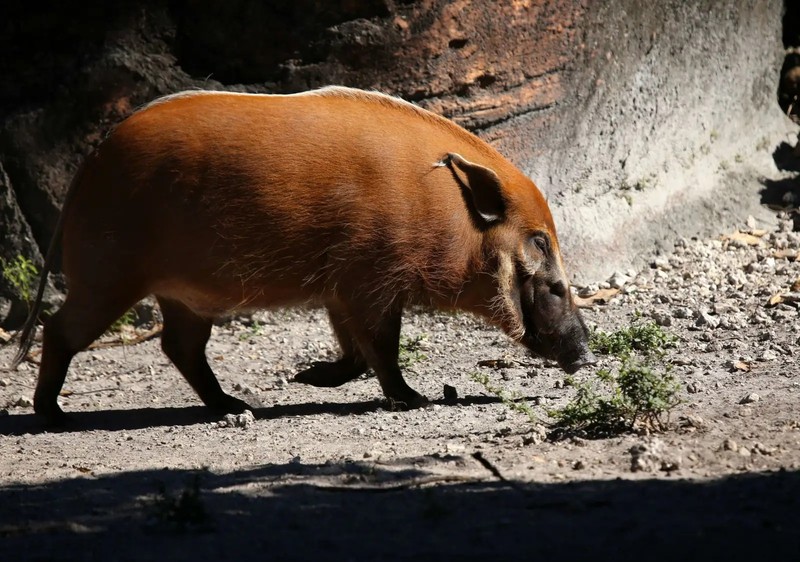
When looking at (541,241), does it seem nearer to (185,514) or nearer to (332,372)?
(332,372)

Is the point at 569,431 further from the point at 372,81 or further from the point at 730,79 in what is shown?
the point at 730,79

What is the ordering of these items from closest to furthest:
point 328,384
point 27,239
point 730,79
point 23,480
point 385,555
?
point 385,555 < point 23,480 < point 328,384 < point 27,239 < point 730,79

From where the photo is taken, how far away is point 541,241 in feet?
21.6

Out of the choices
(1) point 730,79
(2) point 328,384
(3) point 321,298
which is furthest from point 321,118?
(1) point 730,79

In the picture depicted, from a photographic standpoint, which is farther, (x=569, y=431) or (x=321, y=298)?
(x=321, y=298)

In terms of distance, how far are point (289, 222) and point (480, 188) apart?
1058 millimetres

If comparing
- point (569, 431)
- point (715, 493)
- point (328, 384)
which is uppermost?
point (715, 493)

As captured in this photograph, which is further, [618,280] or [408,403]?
[618,280]

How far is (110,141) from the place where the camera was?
632 cm

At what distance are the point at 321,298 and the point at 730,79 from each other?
495 centimetres

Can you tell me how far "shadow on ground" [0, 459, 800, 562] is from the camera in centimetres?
350

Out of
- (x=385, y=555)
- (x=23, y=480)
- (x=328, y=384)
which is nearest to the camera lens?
(x=385, y=555)

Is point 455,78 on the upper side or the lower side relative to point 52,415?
upper

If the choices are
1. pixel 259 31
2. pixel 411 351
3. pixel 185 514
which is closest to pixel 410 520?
pixel 185 514
